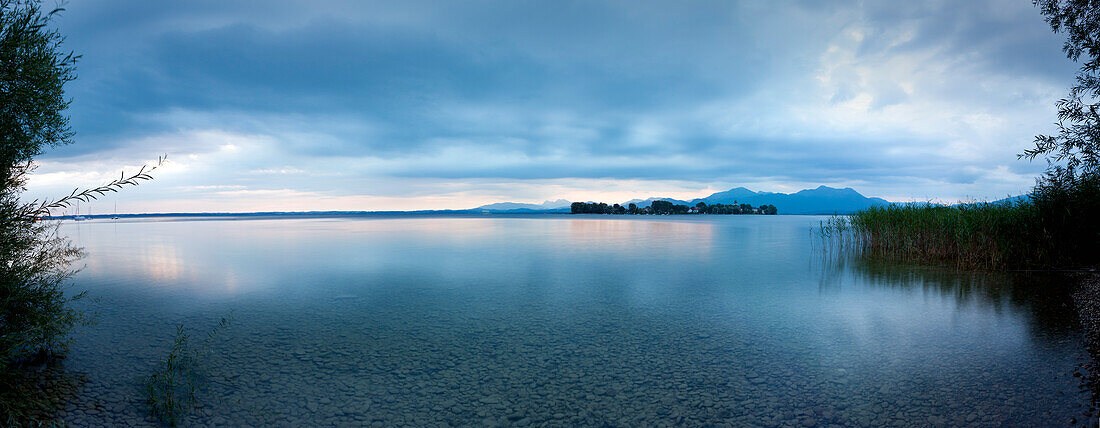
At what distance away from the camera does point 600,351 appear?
8773mm

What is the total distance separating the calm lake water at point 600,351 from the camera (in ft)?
20.3

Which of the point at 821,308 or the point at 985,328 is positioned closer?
the point at 985,328

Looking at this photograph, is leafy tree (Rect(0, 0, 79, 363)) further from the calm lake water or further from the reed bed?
the reed bed

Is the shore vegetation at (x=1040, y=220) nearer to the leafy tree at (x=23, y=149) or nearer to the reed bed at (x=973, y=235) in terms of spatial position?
the reed bed at (x=973, y=235)

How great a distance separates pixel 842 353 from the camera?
8.73m

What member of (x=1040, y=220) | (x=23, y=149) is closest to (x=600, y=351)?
(x=23, y=149)

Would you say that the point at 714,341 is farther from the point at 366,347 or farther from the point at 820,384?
the point at 366,347

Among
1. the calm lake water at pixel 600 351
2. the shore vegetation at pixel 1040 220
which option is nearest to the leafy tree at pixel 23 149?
the calm lake water at pixel 600 351

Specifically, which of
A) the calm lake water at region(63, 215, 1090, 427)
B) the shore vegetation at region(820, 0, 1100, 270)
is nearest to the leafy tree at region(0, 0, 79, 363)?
the calm lake water at region(63, 215, 1090, 427)

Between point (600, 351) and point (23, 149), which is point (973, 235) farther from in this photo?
point (23, 149)

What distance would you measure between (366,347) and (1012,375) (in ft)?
36.5

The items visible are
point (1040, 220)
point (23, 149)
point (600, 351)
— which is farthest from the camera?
point (1040, 220)

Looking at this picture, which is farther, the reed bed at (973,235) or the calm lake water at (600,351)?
the reed bed at (973,235)

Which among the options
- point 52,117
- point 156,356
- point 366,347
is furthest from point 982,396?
point 52,117
